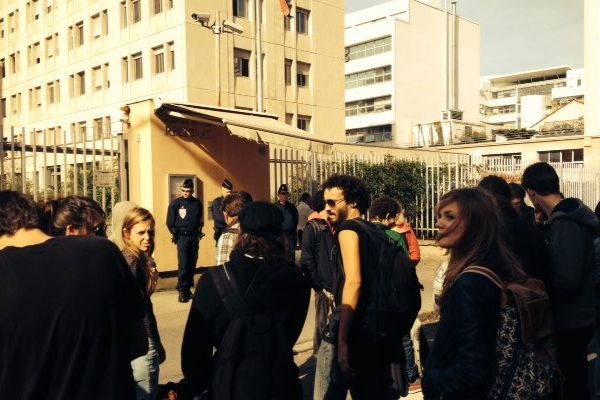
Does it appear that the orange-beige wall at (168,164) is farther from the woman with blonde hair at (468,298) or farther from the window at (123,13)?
the window at (123,13)

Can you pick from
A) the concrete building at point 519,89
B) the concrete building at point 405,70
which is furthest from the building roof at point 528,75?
the concrete building at point 405,70

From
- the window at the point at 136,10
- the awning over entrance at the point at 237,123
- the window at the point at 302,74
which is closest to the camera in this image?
the awning over entrance at the point at 237,123

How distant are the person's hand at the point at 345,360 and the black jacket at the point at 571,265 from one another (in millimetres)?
1292

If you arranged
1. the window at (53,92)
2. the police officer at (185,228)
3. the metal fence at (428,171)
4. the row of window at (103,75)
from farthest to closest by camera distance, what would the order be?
1. the window at (53,92)
2. the row of window at (103,75)
3. the metal fence at (428,171)
4. the police officer at (185,228)

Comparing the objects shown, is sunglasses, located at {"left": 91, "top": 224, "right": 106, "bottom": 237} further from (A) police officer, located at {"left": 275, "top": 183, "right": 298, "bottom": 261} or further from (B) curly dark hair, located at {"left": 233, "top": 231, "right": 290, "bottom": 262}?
(A) police officer, located at {"left": 275, "top": 183, "right": 298, "bottom": 261}

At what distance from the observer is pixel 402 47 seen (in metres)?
61.4

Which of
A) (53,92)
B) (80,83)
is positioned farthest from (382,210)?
(53,92)

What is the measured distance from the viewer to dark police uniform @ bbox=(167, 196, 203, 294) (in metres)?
9.37

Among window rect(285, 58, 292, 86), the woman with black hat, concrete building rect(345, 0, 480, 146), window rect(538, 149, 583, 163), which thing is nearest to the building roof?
concrete building rect(345, 0, 480, 146)

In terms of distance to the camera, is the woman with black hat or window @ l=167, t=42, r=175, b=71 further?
window @ l=167, t=42, r=175, b=71

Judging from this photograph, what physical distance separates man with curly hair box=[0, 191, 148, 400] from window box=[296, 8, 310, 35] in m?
36.1

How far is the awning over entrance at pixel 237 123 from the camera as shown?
32.5 feet

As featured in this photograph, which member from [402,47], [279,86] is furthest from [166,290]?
[402,47]

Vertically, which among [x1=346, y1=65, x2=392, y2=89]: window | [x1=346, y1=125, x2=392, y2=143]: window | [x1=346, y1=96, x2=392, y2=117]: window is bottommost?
[x1=346, y1=125, x2=392, y2=143]: window
